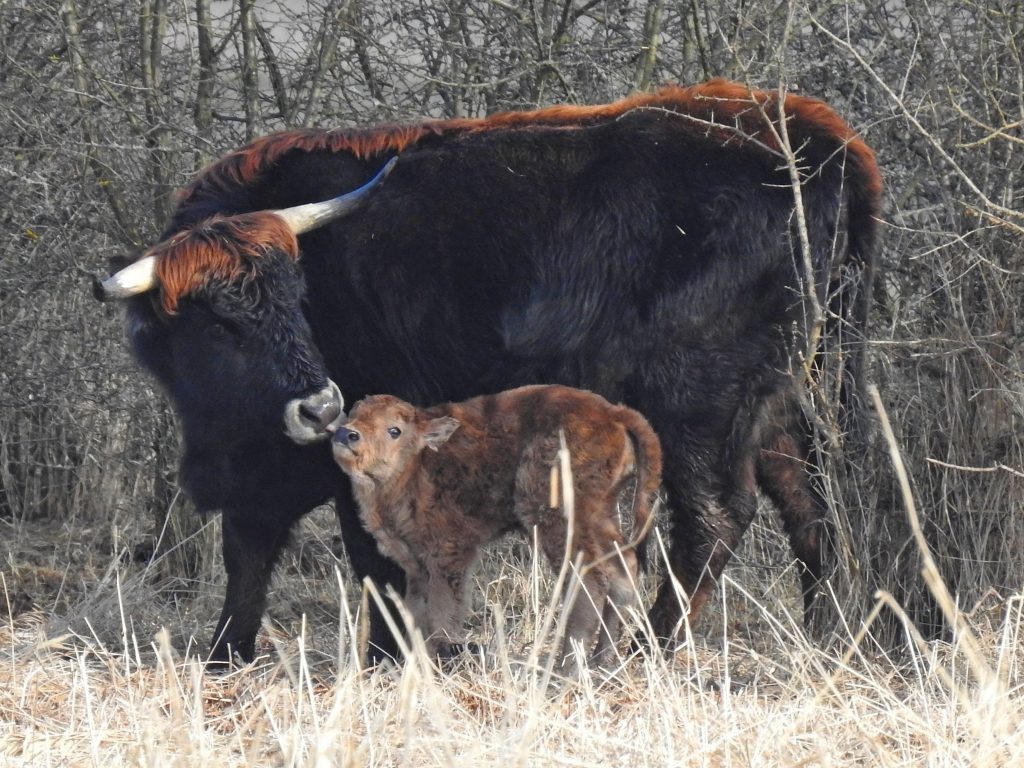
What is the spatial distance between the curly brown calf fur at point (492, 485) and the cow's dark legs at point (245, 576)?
0.70m

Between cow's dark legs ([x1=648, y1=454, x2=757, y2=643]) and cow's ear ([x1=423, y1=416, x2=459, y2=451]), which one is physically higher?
cow's ear ([x1=423, y1=416, x2=459, y2=451])

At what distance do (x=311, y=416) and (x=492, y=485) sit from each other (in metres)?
0.77

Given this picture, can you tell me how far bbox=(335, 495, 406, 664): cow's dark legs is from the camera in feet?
19.3

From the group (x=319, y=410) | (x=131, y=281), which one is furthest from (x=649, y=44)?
(x=131, y=281)

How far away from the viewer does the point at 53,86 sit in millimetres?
7715

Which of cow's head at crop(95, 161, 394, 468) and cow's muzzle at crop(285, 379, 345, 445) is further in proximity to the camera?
cow's head at crop(95, 161, 394, 468)

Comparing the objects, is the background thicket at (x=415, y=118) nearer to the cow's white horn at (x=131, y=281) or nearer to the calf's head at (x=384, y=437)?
the cow's white horn at (x=131, y=281)

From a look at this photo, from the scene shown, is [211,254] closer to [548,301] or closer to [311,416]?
[311,416]

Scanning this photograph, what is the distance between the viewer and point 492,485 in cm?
535

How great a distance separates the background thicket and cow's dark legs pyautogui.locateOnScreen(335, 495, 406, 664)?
1.16 m

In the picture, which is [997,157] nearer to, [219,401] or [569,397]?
[569,397]

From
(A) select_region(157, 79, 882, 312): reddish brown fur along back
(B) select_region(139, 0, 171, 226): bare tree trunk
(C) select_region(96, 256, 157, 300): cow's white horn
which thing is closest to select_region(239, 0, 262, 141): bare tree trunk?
(B) select_region(139, 0, 171, 226): bare tree trunk

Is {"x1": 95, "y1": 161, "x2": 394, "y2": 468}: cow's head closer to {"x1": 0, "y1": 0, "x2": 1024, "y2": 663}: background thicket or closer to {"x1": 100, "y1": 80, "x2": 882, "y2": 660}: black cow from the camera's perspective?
{"x1": 100, "y1": 80, "x2": 882, "y2": 660}: black cow

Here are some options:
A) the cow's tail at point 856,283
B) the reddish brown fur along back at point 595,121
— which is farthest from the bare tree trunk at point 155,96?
the cow's tail at point 856,283
